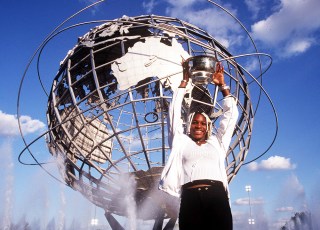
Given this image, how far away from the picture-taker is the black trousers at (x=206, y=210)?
6.69 feet

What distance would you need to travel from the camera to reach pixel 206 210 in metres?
2.07

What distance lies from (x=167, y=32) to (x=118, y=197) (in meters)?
3.02

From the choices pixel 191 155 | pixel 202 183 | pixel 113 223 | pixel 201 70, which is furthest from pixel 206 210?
pixel 113 223

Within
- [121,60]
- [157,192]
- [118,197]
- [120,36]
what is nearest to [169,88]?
[121,60]

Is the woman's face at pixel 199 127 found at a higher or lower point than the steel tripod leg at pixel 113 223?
higher

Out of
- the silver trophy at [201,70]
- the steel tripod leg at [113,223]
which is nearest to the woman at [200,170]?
the silver trophy at [201,70]

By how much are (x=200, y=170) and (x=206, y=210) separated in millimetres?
280

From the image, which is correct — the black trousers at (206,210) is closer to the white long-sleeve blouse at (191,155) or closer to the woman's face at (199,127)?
the white long-sleeve blouse at (191,155)

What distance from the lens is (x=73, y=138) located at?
548 centimetres

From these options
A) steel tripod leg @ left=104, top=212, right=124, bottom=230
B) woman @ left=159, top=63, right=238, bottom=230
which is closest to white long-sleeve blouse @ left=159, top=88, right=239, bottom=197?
woman @ left=159, top=63, right=238, bottom=230

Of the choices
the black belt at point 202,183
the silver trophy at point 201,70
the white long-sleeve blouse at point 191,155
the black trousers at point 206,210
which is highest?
the silver trophy at point 201,70

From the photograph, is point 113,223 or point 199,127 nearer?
point 199,127

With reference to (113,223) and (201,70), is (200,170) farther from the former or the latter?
(113,223)

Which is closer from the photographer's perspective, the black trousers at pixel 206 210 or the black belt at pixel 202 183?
the black trousers at pixel 206 210
